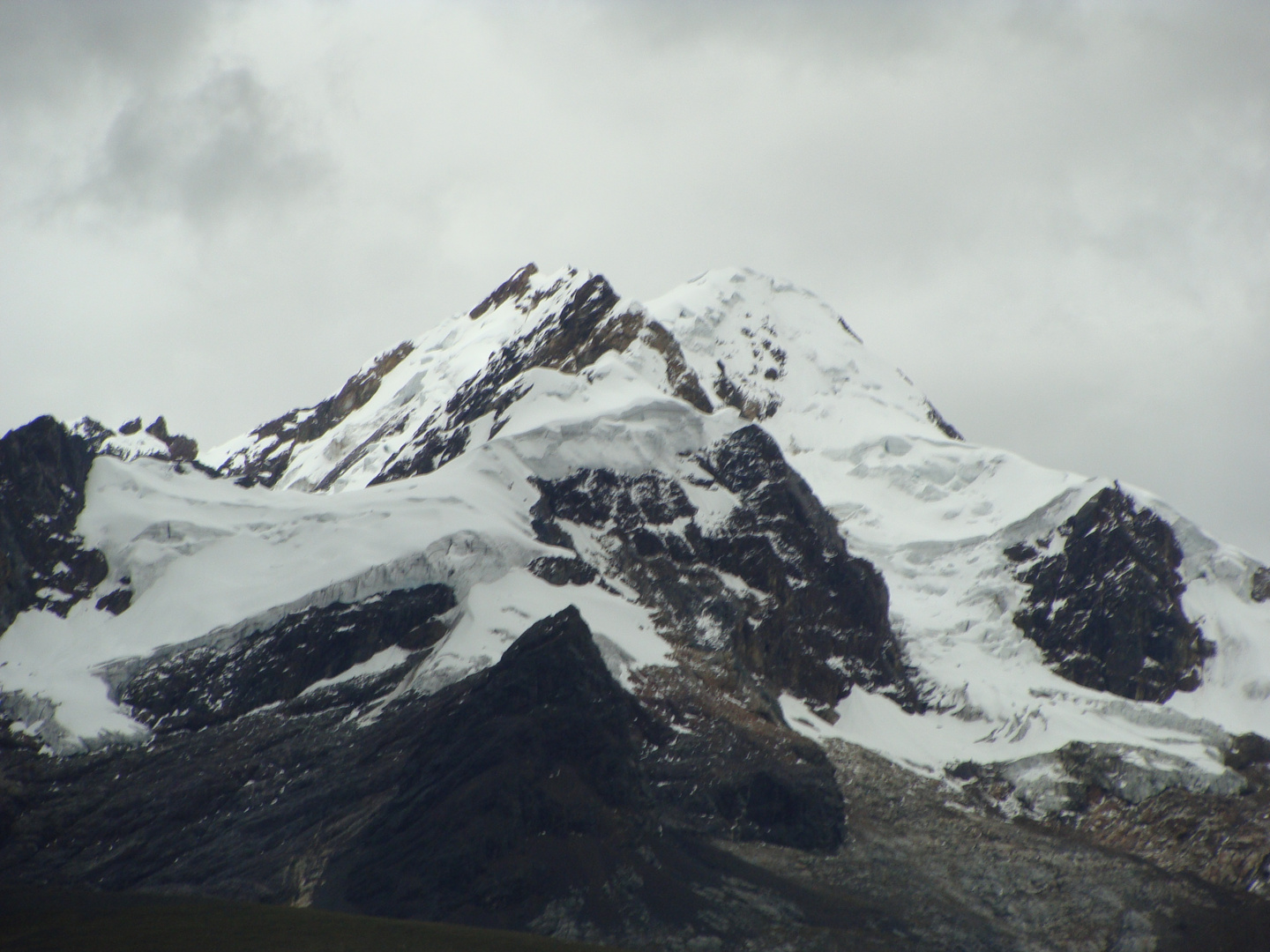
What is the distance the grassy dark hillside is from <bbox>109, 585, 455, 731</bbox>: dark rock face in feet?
123

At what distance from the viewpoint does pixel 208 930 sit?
348 feet

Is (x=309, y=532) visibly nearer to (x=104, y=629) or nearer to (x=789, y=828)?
(x=104, y=629)

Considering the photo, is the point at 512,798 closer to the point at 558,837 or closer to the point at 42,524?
the point at 558,837

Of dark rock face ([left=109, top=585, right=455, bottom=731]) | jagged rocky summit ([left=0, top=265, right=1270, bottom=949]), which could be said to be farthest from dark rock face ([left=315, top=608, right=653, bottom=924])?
dark rock face ([left=109, top=585, right=455, bottom=731])

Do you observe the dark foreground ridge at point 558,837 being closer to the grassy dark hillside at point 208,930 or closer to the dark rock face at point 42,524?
the grassy dark hillside at point 208,930

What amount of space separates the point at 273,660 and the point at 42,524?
3912 cm

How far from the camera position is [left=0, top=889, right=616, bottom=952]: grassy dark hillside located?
101m

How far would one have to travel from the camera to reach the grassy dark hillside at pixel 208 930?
101 m

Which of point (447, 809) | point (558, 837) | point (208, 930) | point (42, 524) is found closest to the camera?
point (208, 930)

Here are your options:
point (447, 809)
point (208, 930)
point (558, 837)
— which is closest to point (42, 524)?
point (447, 809)

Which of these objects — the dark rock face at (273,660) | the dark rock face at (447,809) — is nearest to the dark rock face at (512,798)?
the dark rock face at (447,809)

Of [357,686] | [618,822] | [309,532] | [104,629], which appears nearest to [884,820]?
[618,822]

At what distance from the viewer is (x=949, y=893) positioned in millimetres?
145625

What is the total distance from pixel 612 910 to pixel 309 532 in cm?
7844
